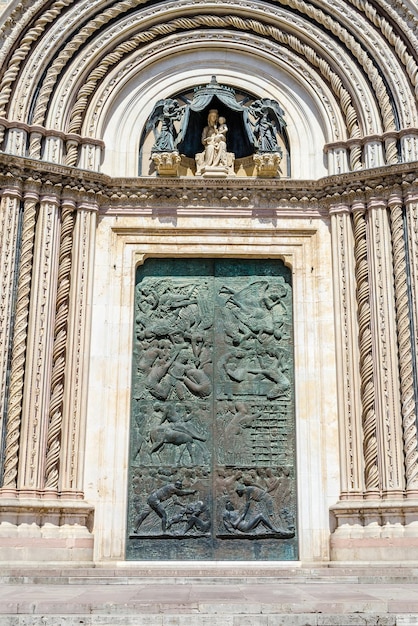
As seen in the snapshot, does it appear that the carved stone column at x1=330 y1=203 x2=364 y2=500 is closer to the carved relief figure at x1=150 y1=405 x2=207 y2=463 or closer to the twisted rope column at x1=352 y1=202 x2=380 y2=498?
the twisted rope column at x1=352 y1=202 x2=380 y2=498

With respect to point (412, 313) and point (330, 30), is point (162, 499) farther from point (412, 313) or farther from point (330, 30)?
point (330, 30)

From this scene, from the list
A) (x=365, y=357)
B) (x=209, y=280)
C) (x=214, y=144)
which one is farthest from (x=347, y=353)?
(x=214, y=144)

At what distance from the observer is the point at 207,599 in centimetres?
650

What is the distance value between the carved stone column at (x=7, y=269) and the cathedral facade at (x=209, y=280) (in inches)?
1.0

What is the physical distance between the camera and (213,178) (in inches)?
509

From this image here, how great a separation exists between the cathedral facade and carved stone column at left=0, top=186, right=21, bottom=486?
25 mm

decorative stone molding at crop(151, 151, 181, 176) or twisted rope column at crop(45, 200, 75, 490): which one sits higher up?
decorative stone molding at crop(151, 151, 181, 176)

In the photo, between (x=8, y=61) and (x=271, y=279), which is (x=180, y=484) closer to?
(x=271, y=279)

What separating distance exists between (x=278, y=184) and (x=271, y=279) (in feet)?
5.02

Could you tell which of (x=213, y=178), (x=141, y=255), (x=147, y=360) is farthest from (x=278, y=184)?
(x=147, y=360)

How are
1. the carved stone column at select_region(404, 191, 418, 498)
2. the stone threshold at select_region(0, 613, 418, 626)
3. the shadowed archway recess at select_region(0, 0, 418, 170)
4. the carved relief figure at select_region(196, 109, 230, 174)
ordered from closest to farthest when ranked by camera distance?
1. the stone threshold at select_region(0, 613, 418, 626)
2. the carved stone column at select_region(404, 191, 418, 498)
3. the shadowed archway recess at select_region(0, 0, 418, 170)
4. the carved relief figure at select_region(196, 109, 230, 174)

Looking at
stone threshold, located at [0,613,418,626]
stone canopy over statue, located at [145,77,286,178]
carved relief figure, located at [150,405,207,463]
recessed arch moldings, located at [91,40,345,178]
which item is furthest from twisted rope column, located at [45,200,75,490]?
stone threshold, located at [0,613,418,626]

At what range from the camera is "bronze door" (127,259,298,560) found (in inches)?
466

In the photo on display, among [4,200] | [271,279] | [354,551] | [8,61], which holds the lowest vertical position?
[354,551]
